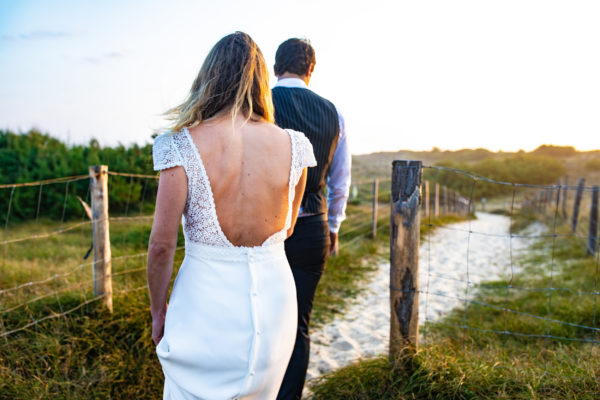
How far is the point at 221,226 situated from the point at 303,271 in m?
0.94

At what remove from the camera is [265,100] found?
1.54 meters

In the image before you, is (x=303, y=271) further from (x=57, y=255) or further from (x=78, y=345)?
(x=57, y=255)

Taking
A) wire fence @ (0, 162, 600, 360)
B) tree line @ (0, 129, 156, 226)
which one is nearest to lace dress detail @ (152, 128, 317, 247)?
wire fence @ (0, 162, 600, 360)

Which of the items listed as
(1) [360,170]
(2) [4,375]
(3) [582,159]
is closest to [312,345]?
(2) [4,375]

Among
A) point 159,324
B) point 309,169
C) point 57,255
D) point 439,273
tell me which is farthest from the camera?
point 439,273

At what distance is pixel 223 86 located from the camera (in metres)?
1.42

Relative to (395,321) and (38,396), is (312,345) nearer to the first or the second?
(395,321)

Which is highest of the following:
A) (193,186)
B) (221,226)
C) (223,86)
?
(223,86)

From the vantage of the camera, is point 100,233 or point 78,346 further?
point 100,233

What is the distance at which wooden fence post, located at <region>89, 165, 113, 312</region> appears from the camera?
11.5 ft

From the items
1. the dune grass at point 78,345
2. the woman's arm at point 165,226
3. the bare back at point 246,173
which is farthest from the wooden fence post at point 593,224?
the woman's arm at point 165,226

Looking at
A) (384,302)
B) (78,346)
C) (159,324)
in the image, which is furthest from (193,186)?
(384,302)

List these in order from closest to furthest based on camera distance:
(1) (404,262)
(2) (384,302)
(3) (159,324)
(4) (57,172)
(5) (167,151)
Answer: (5) (167,151)
(3) (159,324)
(1) (404,262)
(2) (384,302)
(4) (57,172)

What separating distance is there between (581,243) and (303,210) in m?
8.58
